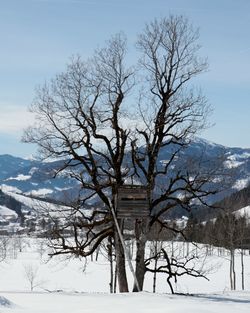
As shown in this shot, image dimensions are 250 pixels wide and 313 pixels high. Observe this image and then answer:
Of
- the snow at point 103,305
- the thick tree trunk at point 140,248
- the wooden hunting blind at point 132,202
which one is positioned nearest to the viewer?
the snow at point 103,305

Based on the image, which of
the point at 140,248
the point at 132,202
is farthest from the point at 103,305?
the point at 140,248

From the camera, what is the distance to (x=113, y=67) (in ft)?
62.6

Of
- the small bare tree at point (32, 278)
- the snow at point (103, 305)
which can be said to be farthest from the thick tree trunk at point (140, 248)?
the small bare tree at point (32, 278)

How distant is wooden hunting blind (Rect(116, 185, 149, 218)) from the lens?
58.6 ft

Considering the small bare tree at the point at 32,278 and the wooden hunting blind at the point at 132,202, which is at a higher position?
the wooden hunting blind at the point at 132,202

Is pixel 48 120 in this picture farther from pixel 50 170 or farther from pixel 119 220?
pixel 119 220

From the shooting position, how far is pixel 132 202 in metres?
18.0

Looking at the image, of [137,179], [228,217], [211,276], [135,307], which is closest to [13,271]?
[211,276]

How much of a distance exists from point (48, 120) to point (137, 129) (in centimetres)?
340

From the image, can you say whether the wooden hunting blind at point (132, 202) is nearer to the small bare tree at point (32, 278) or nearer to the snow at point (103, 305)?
the snow at point (103, 305)

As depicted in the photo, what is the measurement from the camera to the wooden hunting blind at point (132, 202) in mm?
17875

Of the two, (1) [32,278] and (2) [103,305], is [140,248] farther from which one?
(1) [32,278]

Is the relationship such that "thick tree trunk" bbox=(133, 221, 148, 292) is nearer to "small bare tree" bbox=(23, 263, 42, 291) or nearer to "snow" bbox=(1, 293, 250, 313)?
"snow" bbox=(1, 293, 250, 313)

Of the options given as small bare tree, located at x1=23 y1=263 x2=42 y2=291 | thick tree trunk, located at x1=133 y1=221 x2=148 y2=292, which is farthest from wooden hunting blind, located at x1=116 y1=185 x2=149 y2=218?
small bare tree, located at x1=23 y1=263 x2=42 y2=291
